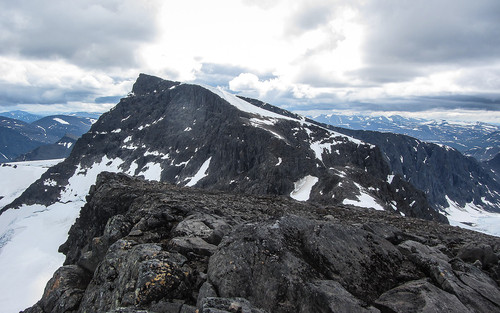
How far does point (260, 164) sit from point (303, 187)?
2567cm

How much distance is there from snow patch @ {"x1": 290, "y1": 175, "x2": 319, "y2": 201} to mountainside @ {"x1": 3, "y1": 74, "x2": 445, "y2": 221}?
347 millimetres

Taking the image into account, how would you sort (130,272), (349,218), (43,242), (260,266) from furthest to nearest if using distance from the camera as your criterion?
(43,242), (349,218), (130,272), (260,266)

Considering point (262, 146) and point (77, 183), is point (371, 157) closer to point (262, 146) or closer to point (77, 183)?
point (262, 146)

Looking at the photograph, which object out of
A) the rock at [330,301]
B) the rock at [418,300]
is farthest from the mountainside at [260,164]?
the rock at [330,301]

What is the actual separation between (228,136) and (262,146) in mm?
27643

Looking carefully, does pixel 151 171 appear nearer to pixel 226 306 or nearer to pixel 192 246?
pixel 192 246

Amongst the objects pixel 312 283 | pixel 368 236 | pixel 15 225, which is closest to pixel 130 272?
pixel 312 283

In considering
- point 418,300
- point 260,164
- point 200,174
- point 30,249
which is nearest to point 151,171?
point 200,174

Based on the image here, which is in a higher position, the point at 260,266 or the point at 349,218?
the point at 260,266

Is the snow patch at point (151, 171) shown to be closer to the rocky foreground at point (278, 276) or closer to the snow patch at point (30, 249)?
the snow patch at point (30, 249)

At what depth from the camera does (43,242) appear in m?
112

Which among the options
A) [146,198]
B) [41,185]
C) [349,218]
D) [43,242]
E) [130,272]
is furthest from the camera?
[41,185]

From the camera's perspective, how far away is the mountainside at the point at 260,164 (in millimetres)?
91188

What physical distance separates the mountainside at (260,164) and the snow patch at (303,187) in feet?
1.14
